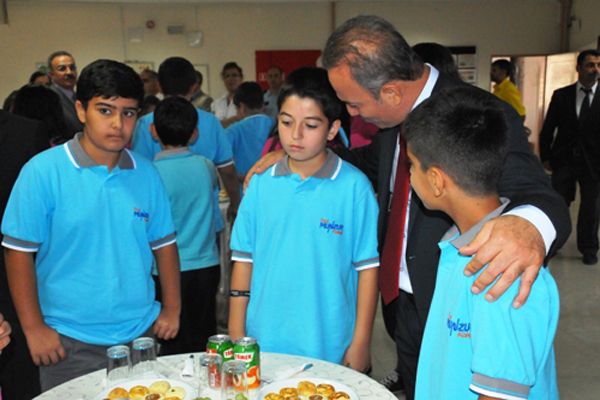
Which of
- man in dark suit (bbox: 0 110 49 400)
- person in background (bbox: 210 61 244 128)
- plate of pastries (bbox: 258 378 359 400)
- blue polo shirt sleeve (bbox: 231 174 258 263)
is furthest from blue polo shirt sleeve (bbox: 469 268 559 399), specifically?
person in background (bbox: 210 61 244 128)

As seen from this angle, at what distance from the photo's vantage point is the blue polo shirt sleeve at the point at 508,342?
1.21 meters

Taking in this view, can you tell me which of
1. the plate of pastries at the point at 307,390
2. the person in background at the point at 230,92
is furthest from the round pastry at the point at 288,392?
the person in background at the point at 230,92

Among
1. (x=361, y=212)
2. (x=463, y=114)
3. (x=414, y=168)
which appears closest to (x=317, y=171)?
(x=361, y=212)

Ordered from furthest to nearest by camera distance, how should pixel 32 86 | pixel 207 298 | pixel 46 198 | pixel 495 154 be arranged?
pixel 207 298
pixel 32 86
pixel 46 198
pixel 495 154

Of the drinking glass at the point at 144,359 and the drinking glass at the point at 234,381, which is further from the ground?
the drinking glass at the point at 234,381

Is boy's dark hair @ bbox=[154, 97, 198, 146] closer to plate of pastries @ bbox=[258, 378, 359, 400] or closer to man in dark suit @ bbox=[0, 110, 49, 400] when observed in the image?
man in dark suit @ bbox=[0, 110, 49, 400]

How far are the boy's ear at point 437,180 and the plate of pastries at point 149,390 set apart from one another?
801 mm

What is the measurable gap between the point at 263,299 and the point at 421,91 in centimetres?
85

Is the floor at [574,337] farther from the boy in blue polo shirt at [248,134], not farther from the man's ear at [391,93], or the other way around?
the man's ear at [391,93]

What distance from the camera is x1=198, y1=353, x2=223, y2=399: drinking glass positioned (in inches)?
60.6

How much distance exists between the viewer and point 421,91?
1.87 meters

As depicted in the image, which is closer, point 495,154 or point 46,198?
point 495,154

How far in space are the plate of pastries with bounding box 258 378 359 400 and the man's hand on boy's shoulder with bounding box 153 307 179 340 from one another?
2.29 feet

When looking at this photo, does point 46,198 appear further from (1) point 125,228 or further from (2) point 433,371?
(2) point 433,371
